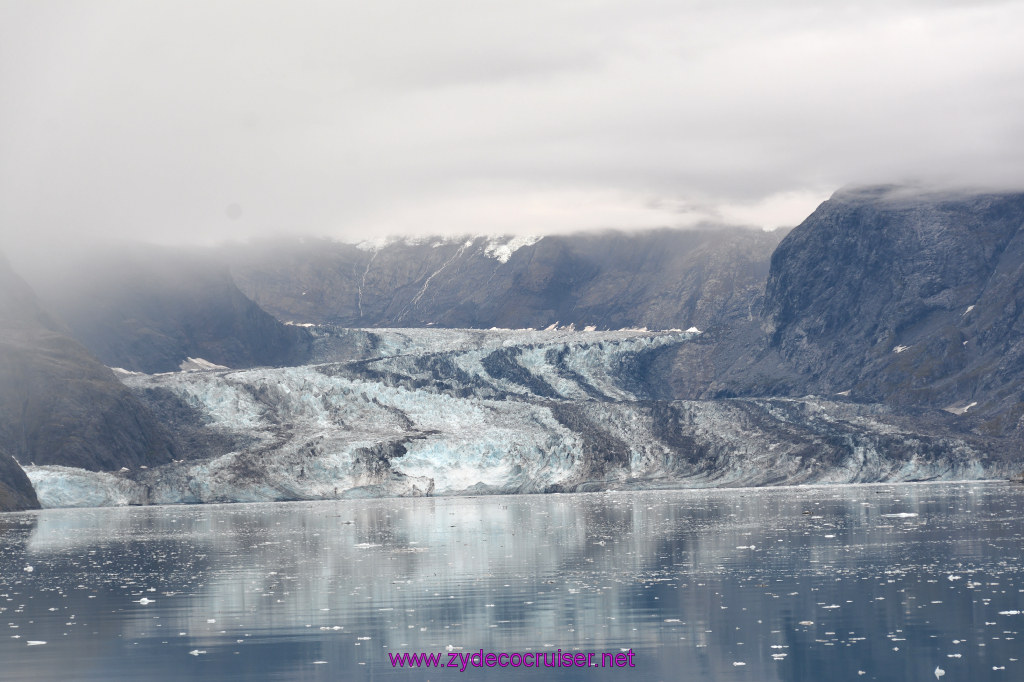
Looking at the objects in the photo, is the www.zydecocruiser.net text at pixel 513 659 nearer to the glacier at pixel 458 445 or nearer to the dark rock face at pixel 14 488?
the dark rock face at pixel 14 488

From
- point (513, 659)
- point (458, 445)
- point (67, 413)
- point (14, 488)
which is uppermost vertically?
point (67, 413)

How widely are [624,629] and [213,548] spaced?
30989mm

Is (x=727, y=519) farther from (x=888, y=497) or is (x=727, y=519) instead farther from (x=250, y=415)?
(x=250, y=415)

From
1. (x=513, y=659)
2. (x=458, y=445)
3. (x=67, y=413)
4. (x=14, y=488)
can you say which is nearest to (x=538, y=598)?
(x=513, y=659)

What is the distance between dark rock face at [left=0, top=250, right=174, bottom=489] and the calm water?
2357 inches

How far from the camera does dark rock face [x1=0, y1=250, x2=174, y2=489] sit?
12631 cm

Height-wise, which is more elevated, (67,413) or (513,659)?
(67,413)

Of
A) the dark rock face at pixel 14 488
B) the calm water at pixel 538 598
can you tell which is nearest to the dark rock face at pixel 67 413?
the dark rock face at pixel 14 488

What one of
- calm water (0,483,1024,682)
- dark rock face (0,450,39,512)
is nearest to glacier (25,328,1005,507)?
Answer: dark rock face (0,450,39,512)

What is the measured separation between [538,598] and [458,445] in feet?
275

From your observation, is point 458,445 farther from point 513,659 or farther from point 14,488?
point 513,659

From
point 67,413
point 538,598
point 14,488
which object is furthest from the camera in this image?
point 67,413

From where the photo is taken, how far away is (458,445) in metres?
122

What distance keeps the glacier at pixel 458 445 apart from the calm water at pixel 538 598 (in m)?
45.5
